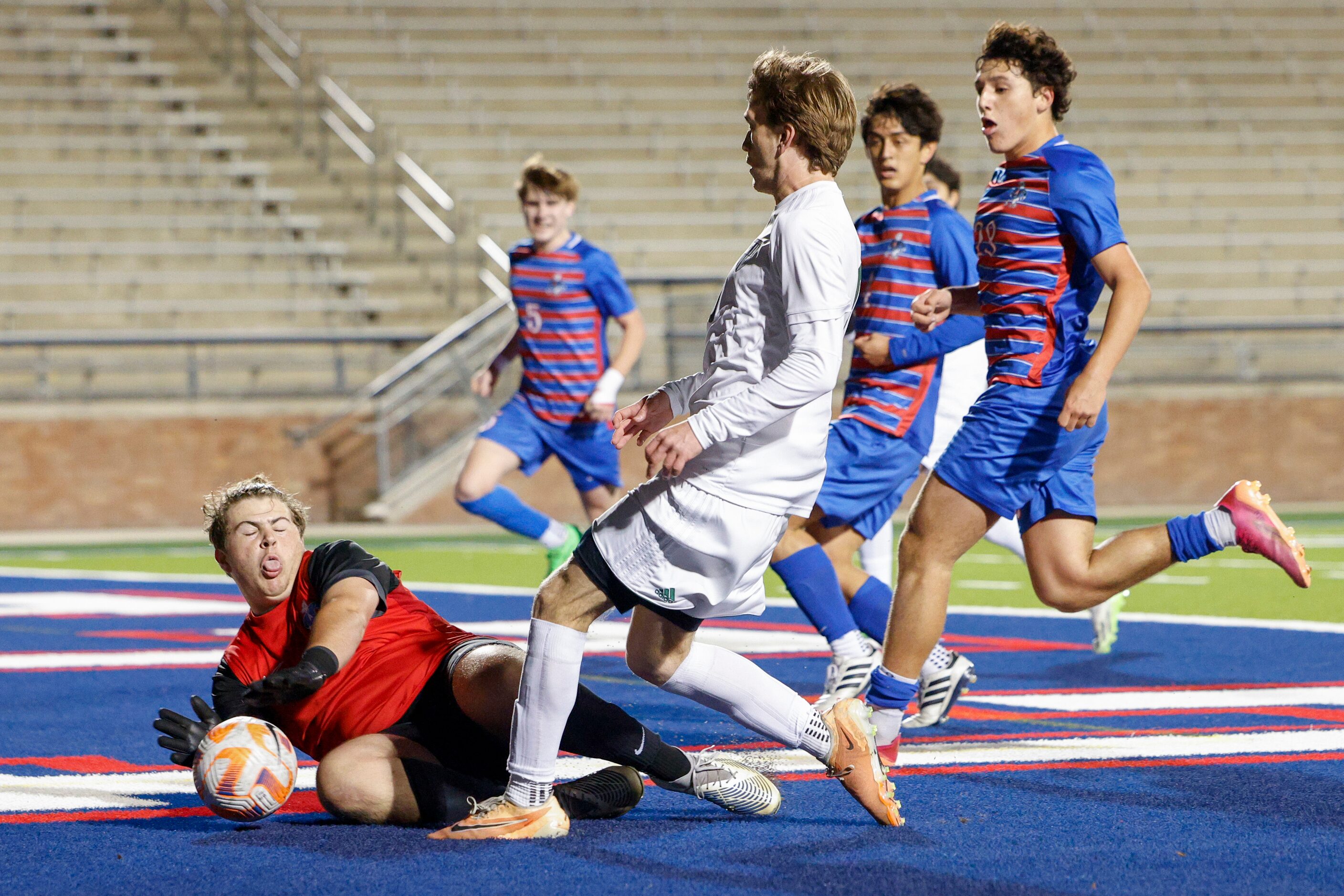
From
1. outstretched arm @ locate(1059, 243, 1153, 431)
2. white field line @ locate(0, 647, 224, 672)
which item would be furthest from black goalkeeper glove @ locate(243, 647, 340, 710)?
white field line @ locate(0, 647, 224, 672)

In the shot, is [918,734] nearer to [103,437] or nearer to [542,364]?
[542,364]

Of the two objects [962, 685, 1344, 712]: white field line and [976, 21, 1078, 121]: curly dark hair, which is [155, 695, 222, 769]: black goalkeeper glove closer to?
[976, 21, 1078, 121]: curly dark hair

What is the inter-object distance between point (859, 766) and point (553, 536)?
5.01 m

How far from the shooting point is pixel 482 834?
3.88 meters

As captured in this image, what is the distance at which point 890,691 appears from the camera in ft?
15.5

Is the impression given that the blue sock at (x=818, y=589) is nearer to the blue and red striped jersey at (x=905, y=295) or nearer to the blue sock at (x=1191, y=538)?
the blue and red striped jersey at (x=905, y=295)

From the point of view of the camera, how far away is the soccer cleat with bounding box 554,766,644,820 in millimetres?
4121

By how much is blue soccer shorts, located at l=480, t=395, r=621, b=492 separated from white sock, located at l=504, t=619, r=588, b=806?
4.69 metres

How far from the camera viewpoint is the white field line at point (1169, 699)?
19.2 feet

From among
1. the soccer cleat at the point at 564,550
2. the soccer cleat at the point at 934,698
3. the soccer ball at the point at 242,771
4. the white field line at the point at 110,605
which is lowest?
the white field line at the point at 110,605

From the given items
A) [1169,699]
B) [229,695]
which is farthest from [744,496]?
[1169,699]

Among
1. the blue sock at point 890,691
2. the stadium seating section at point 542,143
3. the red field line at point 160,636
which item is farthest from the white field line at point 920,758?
the stadium seating section at point 542,143

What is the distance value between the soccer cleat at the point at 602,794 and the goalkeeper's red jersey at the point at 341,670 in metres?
0.45

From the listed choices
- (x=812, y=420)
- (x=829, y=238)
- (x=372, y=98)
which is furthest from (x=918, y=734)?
(x=372, y=98)
